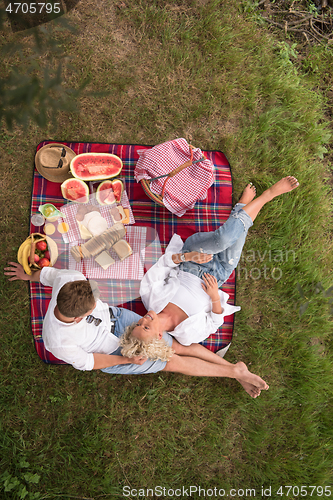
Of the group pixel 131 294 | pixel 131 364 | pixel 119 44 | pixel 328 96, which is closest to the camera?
pixel 131 364

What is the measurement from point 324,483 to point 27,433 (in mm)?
3852

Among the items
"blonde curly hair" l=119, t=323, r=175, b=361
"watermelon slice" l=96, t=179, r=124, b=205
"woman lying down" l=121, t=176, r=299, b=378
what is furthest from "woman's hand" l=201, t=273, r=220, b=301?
"watermelon slice" l=96, t=179, r=124, b=205

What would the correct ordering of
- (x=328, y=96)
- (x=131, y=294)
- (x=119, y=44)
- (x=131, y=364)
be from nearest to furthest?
(x=131, y=364), (x=131, y=294), (x=119, y=44), (x=328, y=96)

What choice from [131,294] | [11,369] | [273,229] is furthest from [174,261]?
[11,369]

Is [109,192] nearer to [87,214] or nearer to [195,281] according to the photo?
[87,214]

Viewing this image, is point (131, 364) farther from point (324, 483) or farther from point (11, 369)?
point (324, 483)

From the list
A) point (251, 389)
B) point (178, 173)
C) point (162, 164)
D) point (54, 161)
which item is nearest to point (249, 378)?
point (251, 389)

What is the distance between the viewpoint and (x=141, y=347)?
3072mm

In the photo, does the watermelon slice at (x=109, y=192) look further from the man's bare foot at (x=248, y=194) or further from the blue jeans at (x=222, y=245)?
the man's bare foot at (x=248, y=194)

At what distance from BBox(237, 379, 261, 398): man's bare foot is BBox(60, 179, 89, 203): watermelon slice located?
3.00m

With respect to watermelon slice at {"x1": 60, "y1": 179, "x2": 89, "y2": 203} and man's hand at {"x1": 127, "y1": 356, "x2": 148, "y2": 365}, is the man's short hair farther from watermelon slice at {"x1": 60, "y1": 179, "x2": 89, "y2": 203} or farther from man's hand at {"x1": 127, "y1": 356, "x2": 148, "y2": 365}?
watermelon slice at {"x1": 60, "y1": 179, "x2": 89, "y2": 203}

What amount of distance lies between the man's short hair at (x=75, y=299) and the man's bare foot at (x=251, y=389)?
2.26m

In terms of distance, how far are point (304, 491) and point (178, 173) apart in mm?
4344

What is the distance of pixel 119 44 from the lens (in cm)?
403
